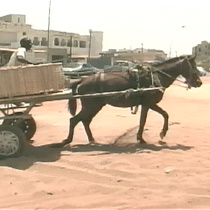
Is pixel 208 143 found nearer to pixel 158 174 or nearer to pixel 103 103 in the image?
pixel 103 103

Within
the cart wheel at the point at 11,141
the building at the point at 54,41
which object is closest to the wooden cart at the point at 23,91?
the cart wheel at the point at 11,141

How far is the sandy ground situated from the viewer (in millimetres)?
6250

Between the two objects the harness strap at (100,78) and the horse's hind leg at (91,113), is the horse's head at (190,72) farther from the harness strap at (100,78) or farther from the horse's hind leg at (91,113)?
the horse's hind leg at (91,113)

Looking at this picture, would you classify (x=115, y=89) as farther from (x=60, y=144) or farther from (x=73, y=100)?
(x=60, y=144)

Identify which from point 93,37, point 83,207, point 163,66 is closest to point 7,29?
point 93,37

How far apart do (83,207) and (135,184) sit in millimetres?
1235

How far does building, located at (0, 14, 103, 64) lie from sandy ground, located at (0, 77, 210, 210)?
2128 inches

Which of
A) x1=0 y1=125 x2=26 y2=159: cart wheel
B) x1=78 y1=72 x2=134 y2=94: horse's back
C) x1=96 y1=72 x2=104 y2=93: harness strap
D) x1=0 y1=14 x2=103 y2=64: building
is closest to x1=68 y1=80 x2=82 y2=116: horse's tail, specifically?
x1=78 y1=72 x2=134 y2=94: horse's back

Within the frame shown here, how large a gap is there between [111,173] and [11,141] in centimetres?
226

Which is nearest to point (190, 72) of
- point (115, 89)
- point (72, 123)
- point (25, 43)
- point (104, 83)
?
point (115, 89)

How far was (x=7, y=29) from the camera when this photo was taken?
73.8 meters

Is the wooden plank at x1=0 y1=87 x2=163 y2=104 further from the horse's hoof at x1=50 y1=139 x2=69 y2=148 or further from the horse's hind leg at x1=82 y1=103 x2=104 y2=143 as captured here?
the horse's hoof at x1=50 y1=139 x2=69 y2=148

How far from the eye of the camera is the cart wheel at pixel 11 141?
8.94 metres

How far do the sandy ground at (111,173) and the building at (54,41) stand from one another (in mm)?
54044
